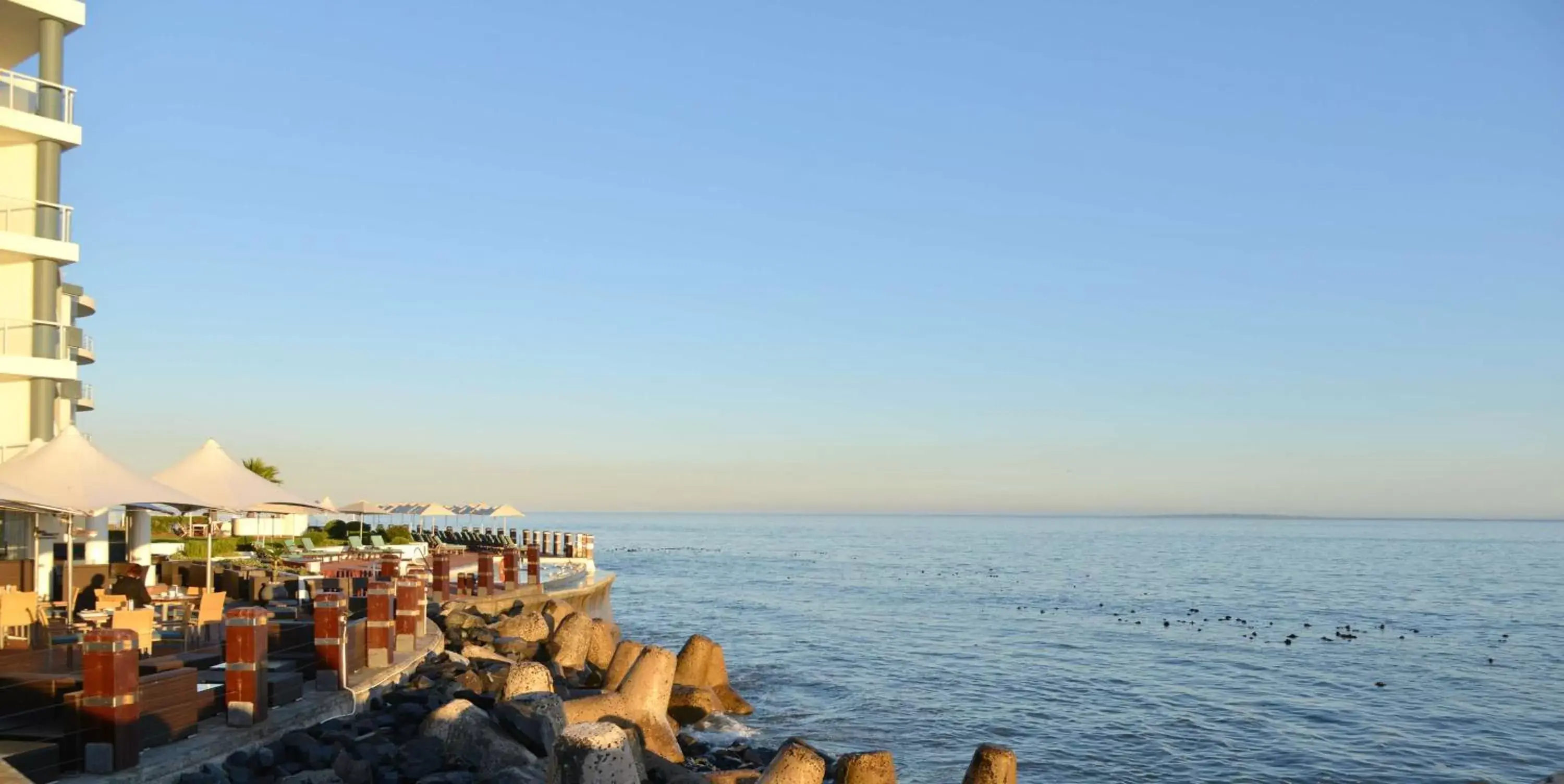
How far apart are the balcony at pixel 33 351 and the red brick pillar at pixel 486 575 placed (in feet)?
32.2

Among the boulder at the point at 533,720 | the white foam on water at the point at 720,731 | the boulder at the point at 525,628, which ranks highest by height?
the boulder at the point at 533,720

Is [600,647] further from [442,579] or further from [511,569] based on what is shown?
[511,569]

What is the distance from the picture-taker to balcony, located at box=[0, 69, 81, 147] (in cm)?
2419

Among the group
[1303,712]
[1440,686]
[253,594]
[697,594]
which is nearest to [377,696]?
[253,594]

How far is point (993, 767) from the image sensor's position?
40.3 ft

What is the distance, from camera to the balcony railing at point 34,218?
79.6 ft

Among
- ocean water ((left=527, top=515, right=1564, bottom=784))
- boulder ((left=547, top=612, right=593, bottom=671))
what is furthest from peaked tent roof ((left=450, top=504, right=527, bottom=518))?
boulder ((left=547, top=612, right=593, bottom=671))

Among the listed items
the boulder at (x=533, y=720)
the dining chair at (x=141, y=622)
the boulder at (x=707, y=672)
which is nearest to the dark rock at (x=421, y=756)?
the boulder at (x=533, y=720)

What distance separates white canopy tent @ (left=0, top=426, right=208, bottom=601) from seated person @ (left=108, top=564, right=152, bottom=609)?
2287 millimetres

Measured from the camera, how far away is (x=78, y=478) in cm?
1549

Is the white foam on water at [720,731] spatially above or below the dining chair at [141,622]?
below

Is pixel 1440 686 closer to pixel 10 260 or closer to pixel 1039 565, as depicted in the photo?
pixel 10 260

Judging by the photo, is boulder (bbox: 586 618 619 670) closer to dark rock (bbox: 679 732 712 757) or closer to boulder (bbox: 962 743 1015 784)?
dark rock (bbox: 679 732 712 757)

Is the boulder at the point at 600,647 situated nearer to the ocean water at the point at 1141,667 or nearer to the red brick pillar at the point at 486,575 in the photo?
the ocean water at the point at 1141,667
